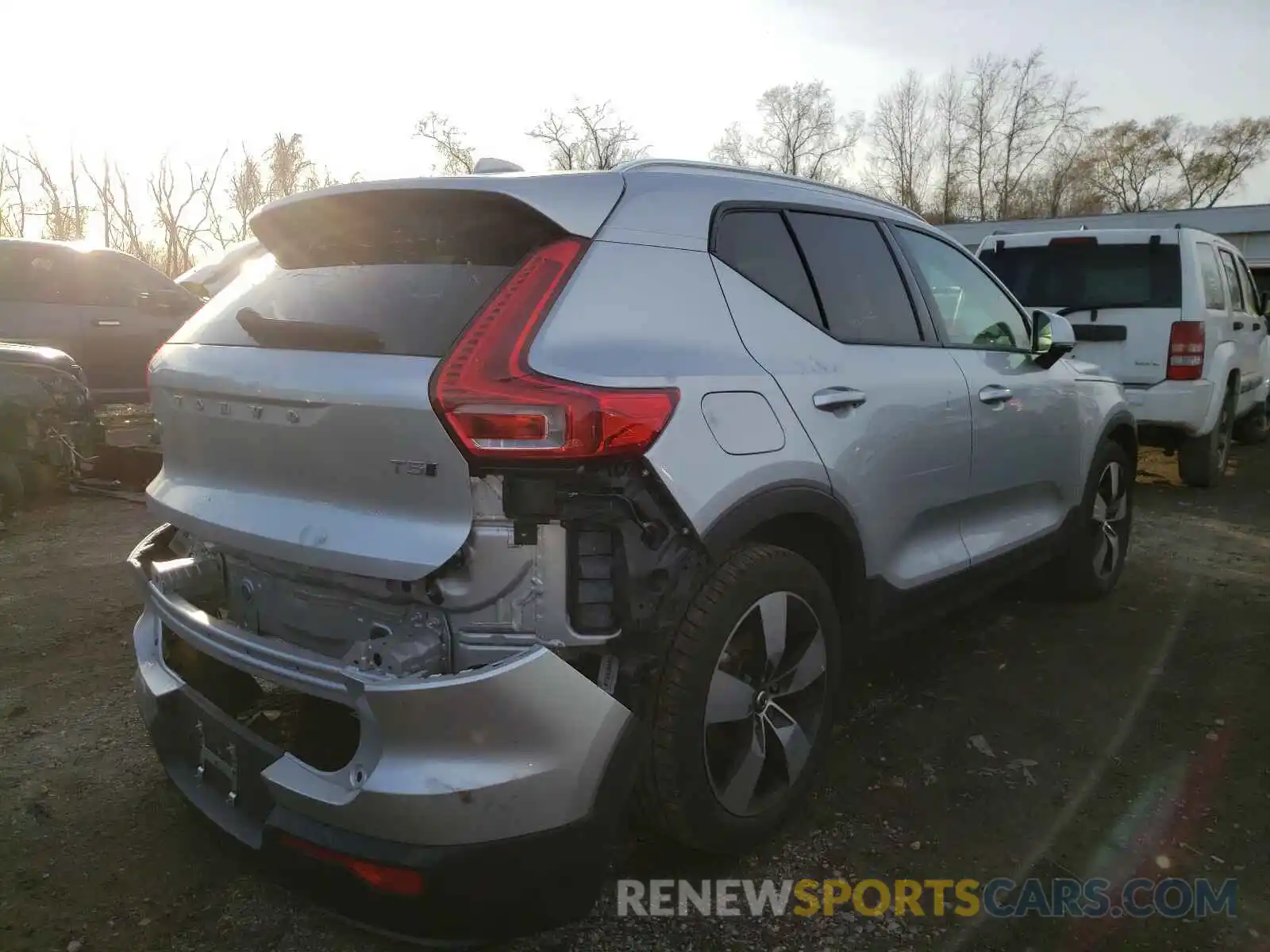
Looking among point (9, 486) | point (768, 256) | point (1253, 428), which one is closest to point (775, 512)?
point (768, 256)

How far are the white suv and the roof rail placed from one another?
409 centimetres

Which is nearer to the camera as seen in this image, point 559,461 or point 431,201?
point 559,461

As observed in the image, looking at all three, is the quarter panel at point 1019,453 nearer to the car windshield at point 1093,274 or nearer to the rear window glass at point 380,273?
the rear window glass at point 380,273

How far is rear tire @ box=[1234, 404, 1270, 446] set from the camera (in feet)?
34.2

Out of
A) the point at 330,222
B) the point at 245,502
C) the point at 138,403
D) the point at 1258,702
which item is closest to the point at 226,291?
the point at 330,222

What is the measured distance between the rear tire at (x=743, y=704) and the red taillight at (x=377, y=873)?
563 millimetres

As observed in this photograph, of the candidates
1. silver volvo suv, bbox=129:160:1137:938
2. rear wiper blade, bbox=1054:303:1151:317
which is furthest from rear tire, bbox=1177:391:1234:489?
silver volvo suv, bbox=129:160:1137:938

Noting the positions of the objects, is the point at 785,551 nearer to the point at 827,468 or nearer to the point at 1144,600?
the point at 827,468

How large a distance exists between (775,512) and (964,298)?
185cm

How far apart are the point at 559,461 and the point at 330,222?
3.54ft

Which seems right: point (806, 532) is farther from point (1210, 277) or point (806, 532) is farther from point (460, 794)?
point (1210, 277)

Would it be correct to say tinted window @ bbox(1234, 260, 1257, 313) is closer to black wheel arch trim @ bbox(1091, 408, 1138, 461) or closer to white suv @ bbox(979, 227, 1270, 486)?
white suv @ bbox(979, 227, 1270, 486)

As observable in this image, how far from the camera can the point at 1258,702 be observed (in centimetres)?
360

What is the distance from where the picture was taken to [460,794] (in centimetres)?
185
